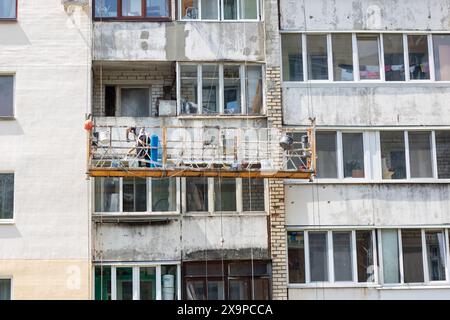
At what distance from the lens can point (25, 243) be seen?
2294cm

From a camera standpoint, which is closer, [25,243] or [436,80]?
[25,243]

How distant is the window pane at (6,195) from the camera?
23172mm

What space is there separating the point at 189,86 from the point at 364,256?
245 inches

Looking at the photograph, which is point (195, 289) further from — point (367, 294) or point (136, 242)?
point (367, 294)

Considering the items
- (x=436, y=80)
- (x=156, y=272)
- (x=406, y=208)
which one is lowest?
(x=156, y=272)

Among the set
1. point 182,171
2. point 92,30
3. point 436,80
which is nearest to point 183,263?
point 182,171

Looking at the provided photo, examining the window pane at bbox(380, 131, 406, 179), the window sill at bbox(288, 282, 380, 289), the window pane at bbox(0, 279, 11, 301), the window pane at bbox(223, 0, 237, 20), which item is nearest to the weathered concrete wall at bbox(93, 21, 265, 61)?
the window pane at bbox(223, 0, 237, 20)

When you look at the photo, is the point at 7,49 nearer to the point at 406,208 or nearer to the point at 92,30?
the point at 92,30

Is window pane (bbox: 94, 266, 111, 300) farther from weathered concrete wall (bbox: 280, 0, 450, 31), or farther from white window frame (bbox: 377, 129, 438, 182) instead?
weathered concrete wall (bbox: 280, 0, 450, 31)

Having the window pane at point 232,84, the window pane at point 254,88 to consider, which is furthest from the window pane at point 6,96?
the window pane at point 254,88

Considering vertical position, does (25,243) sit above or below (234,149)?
below

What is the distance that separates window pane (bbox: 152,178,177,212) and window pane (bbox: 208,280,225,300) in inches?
82.5

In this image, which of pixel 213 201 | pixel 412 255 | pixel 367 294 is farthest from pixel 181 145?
pixel 412 255

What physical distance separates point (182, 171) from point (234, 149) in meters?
1.82
